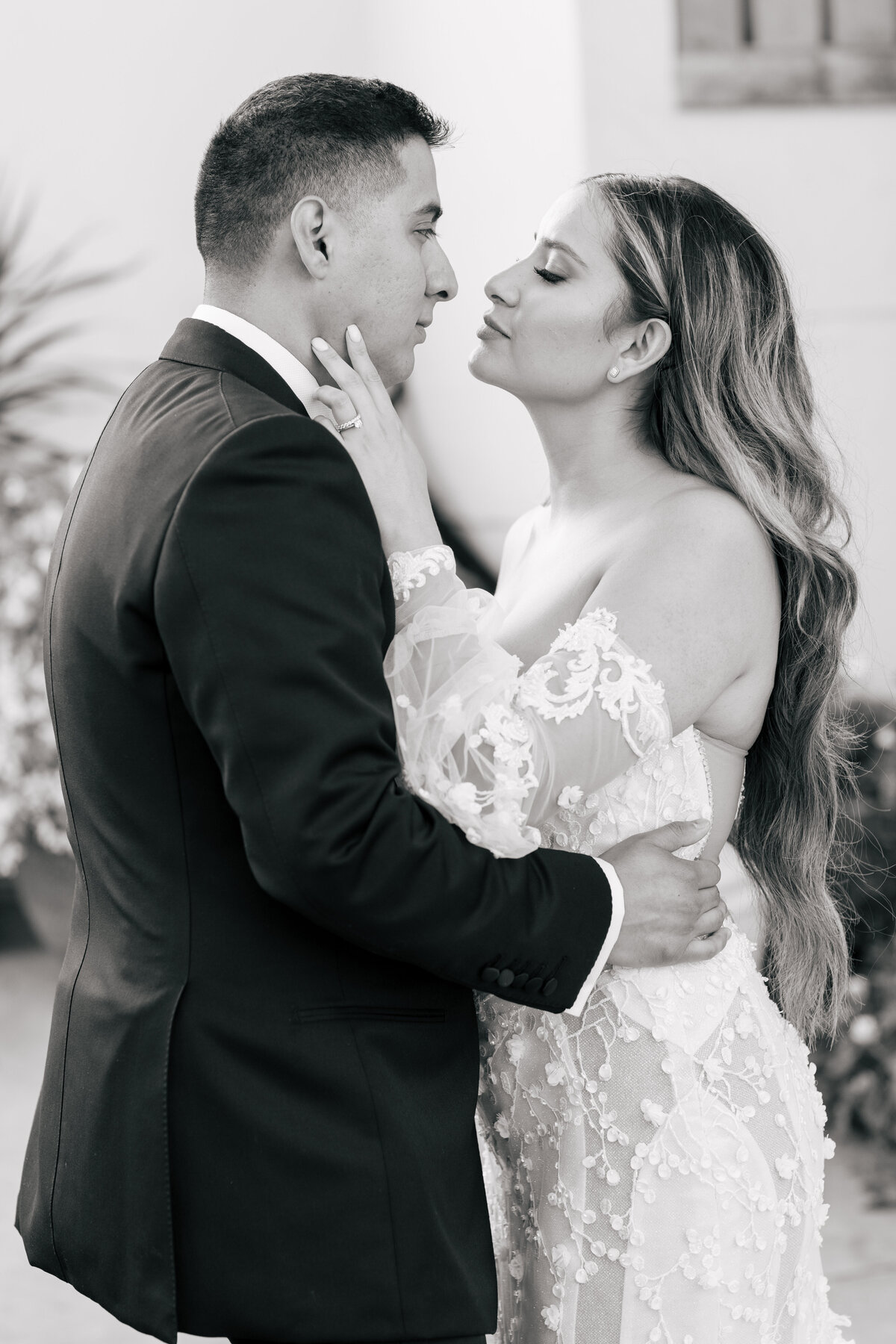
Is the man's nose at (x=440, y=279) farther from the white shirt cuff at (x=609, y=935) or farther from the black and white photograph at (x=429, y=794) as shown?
the white shirt cuff at (x=609, y=935)

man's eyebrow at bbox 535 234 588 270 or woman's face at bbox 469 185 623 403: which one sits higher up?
man's eyebrow at bbox 535 234 588 270

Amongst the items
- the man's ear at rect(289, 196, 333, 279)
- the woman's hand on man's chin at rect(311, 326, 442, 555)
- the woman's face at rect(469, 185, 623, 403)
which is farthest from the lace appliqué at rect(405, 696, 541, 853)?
the woman's face at rect(469, 185, 623, 403)

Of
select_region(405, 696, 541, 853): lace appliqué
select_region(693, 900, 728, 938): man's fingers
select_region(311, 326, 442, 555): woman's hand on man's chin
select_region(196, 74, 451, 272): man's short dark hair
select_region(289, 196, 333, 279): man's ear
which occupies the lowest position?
select_region(693, 900, 728, 938): man's fingers

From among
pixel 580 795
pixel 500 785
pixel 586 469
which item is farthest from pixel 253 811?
pixel 586 469

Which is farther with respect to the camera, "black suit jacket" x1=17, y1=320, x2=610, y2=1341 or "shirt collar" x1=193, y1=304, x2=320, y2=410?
"shirt collar" x1=193, y1=304, x2=320, y2=410

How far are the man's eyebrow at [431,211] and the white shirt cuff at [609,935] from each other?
79cm

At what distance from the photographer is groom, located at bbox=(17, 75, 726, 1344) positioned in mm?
1361

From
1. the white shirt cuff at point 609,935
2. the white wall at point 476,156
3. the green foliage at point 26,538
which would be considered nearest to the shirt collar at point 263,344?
the white shirt cuff at point 609,935

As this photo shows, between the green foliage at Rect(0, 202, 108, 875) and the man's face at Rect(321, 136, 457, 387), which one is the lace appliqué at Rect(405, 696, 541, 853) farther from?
the green foliage at Rect(0, 202, 108, 875)

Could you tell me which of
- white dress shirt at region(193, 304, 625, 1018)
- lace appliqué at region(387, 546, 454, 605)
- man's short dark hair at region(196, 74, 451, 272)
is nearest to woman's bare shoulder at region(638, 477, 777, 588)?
lace appliqué at region(387, 546, 454, 605)

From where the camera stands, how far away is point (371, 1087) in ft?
4.91

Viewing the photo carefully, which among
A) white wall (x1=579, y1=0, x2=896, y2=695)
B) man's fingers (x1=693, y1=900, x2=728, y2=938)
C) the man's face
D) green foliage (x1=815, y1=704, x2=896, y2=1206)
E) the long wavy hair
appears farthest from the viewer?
white wall (x1=579, y1=0, x2=896, y2=695)

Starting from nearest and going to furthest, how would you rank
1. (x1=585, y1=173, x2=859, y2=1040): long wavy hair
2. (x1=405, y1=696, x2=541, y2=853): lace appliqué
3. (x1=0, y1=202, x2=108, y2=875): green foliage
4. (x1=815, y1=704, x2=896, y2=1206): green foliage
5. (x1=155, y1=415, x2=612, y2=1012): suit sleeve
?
(x1=155, y1=415, x2=612, y2=1012): suit sleeve < (x1=405, y1=696, x2=541, y2=853): lace appliqué < (x1=585, y1=173, x2=859, y2=1040): long wavy hair < (x1=815, y1=704, x2=896, y2=1206): green foliage < (x1=0, y1=202, x2=108, y2=875): green foliage

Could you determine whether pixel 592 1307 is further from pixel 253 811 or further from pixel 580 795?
pixel 253 811
